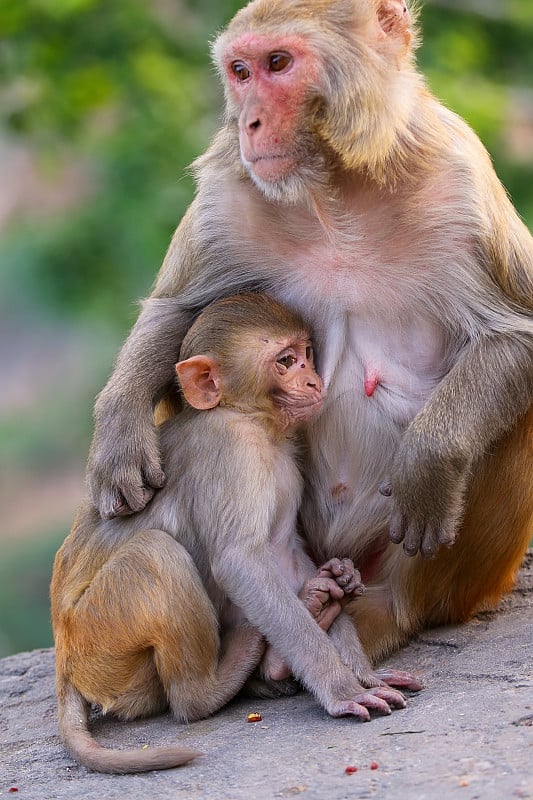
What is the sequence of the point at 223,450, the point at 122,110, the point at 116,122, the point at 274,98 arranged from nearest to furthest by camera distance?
the point at 274,98, the point at 223,450, the point at 122,110, the point at 116,122

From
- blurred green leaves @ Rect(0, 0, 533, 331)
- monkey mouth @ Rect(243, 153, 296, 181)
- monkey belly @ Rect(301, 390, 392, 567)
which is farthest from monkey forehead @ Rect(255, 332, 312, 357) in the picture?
blurred green leaves @ Rect(0, 0, 533, 331)

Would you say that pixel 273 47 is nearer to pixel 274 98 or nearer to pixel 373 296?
pixel 274 98

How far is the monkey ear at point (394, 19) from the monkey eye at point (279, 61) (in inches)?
18.2

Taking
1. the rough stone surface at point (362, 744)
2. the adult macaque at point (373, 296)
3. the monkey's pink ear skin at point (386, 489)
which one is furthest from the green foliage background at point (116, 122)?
the rough stone surface at point (362, 744)

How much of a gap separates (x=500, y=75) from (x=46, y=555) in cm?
668

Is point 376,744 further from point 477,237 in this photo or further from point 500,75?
point 500,75

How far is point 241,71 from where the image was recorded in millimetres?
4691

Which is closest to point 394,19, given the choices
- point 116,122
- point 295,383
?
point 295,383

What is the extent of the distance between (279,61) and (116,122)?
7086mm

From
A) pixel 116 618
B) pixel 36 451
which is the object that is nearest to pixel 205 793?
pixel 116 618

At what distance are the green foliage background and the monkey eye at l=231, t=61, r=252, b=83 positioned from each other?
432 cm

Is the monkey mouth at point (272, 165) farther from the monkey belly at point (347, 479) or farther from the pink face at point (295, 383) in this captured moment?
the monkey belly at point (347, 479)

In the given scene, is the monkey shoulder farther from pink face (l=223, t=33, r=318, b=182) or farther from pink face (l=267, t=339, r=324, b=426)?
pink face (l=223, t=33, r=318, b=182)

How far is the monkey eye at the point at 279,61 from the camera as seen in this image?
459 centimetres
